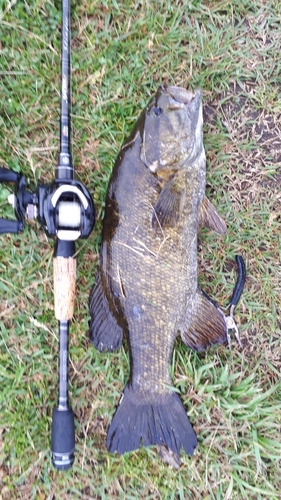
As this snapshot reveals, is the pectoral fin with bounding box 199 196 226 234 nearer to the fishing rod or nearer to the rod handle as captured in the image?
the fishing rod

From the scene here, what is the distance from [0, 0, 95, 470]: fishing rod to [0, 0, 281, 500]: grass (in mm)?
183

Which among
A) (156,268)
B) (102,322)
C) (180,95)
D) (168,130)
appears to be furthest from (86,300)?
(180,95)

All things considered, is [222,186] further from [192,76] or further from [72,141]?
[72,141]

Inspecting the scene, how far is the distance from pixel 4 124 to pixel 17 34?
1.48ft

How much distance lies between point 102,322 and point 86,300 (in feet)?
0.59

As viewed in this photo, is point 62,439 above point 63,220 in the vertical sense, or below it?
below

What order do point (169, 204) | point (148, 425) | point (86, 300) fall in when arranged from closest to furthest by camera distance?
point (169, 204), point (148, 425), point (86, 300)

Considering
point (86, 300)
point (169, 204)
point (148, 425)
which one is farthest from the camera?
point (86, 300)

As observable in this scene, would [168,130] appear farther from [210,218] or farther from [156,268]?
[156,268]

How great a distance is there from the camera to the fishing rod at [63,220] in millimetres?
1929

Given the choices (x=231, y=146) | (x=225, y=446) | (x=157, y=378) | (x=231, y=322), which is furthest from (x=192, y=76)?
(x=225, y=446)

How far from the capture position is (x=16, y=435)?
89.2 inches

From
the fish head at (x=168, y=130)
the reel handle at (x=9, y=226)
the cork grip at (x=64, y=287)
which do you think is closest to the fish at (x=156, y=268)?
the fish head at (x=168, y=130)

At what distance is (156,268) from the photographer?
2.08 m
